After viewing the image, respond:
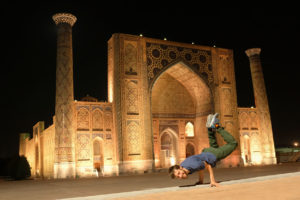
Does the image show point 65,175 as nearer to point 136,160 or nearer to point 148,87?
point 136,160

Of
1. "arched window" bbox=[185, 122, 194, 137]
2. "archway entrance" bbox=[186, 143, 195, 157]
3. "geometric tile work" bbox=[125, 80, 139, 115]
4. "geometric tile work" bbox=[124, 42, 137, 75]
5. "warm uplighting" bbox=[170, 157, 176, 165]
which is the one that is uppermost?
"geometric tile work" bbox=[124, 42, 137, 75]

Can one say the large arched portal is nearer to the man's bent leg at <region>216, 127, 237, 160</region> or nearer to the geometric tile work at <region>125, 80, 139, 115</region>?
the geometric tile work at <region>125, 80, 139, 115</region>

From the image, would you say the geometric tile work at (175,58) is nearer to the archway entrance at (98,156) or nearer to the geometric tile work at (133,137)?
the geometric tile work at (133,137)

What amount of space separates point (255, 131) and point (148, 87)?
27.0ft

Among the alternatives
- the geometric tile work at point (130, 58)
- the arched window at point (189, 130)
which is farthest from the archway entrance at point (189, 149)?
the geometric tile work at point (130, 58)

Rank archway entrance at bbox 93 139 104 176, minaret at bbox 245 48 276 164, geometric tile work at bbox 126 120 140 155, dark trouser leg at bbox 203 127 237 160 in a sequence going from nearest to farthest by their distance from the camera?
dark trouser leg at bbox 203 127 237 160
geometric tile work at bbox 126 120 140 155
archway entrance at bbox 93 139 104 176
minaret at bbox 245 48 276 164

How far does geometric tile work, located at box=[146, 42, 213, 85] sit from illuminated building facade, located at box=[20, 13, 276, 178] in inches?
2.3

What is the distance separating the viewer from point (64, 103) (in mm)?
15516

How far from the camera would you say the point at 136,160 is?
1648 cm

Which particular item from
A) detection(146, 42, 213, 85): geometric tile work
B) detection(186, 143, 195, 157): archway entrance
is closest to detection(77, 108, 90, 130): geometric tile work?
detection(146, 42, 213, 85): geometric tile work

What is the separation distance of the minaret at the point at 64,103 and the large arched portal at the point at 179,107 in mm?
6133

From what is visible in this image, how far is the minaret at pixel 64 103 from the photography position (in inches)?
586

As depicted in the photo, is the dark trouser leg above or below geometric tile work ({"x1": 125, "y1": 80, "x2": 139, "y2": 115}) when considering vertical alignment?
below

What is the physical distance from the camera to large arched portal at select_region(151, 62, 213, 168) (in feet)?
65.4
